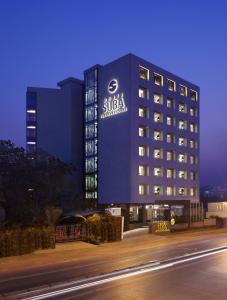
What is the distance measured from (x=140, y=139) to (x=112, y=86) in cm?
1025

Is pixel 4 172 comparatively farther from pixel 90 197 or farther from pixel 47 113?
pixel 47 113

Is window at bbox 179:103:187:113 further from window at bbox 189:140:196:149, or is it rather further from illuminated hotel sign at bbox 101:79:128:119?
illuminated hotel sign at bbox 101:79:128:119

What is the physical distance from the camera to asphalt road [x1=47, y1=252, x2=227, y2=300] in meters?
12.0

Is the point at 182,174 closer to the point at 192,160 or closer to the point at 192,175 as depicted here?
the point at 192,175

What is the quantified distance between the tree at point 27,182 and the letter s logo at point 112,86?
82.4 feet

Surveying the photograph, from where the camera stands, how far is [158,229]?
3450 cm

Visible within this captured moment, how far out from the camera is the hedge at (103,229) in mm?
27406

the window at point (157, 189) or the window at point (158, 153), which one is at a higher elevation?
the window at point (158, 153)

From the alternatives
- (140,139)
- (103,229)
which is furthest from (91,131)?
(103,229)

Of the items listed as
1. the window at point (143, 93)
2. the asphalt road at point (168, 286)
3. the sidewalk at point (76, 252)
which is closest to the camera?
the asphalt road at point (168, 286)

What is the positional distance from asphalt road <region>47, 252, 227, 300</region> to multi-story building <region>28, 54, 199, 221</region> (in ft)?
156

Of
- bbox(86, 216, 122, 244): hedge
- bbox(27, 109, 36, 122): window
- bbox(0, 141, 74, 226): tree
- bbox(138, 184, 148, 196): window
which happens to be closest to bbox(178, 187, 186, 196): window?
bbox(138, 184, 148, 196): window

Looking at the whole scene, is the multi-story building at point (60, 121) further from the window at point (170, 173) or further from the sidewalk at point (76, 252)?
the sidewalk at point (76, 252)

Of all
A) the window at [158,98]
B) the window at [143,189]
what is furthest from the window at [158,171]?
the window at [158,98]
